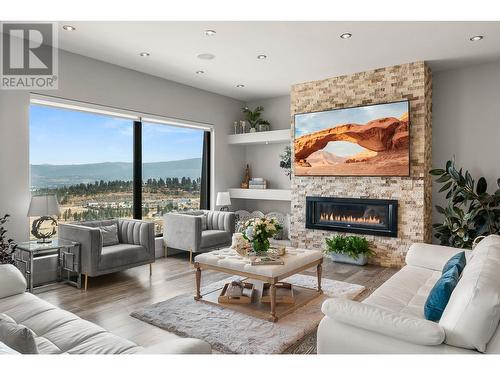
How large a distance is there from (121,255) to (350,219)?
3.42m

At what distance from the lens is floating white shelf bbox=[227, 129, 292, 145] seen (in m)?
6.30

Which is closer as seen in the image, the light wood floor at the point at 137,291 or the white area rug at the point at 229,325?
the white area rug at the point at 229,325

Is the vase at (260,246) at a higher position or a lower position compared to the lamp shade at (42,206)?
lower

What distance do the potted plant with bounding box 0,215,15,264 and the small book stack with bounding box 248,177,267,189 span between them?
4.14 meters

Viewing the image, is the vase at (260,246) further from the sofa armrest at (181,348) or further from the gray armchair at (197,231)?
the sofa armrest at (181,348)

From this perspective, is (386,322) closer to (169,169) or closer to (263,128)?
(169,169)

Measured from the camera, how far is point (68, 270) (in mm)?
4086

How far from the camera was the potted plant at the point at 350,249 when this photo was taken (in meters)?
5.08

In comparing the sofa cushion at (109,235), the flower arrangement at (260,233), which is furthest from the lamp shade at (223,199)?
the flower arrangement at (260,233)

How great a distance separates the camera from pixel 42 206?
3.86 metres

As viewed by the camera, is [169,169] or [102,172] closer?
[102,172]

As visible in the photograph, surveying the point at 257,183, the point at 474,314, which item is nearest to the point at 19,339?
the point at 474,314
